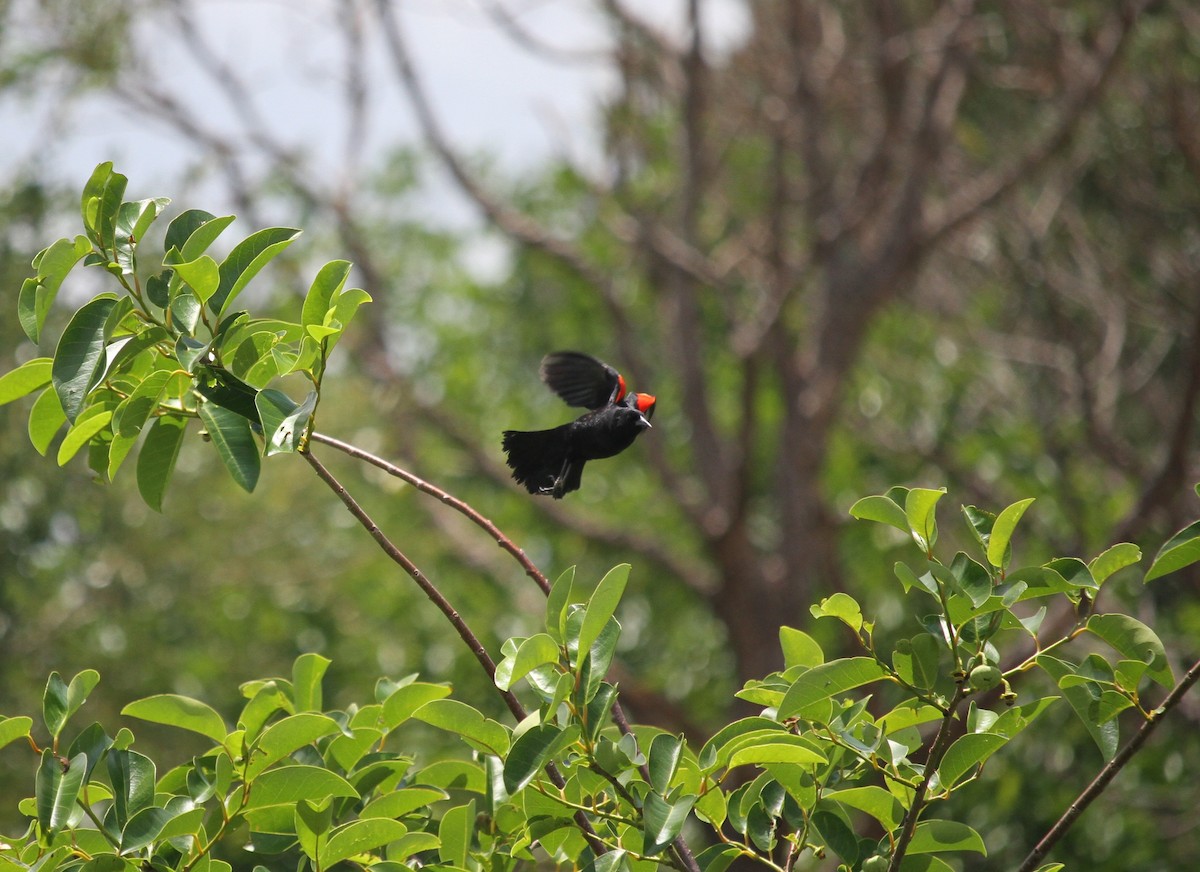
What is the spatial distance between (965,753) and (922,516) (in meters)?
0.29

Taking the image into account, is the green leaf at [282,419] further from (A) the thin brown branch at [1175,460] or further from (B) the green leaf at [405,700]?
(A) the thin brown branch at [1175,460]

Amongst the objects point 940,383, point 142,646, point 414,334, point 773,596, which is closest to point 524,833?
point 773,596

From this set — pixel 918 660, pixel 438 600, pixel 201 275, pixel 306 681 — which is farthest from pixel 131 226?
pixel 918 660

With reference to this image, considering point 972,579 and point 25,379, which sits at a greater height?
point 25,379

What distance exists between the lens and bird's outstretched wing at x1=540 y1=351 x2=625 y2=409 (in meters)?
2.28

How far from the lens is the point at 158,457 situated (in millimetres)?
→ 1508

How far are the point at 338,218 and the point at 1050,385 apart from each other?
4.45 metres

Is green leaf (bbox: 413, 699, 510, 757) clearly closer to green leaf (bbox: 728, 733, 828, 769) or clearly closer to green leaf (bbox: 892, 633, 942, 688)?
green leaf (bbox: 728, 733, 828, 769)

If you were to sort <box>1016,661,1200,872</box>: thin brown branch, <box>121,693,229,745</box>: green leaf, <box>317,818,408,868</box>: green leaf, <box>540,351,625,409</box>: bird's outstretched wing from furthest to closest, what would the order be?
<box>540,351,625,409</box>: bird's outstretched wing → <box>121,693,229,745</box>: green leaf → <box>317,818,408,868</box>: green leaf → <box>1016,661,1200,872</box>: thin brown branch

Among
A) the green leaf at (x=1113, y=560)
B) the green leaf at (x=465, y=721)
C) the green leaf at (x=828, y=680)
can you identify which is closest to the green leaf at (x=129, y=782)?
the green leaf at (x=465, y=721)

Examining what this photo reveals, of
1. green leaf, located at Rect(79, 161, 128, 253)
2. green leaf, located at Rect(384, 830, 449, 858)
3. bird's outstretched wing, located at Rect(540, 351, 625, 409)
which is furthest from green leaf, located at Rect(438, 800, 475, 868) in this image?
bird's outstretched wing, located at Rect(540, 351, 625, 409)

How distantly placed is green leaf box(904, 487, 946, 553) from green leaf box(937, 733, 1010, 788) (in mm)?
236

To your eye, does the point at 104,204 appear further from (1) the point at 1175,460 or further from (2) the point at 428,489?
(1) the point at 1175,460

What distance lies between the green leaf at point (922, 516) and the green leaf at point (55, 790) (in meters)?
1.02
